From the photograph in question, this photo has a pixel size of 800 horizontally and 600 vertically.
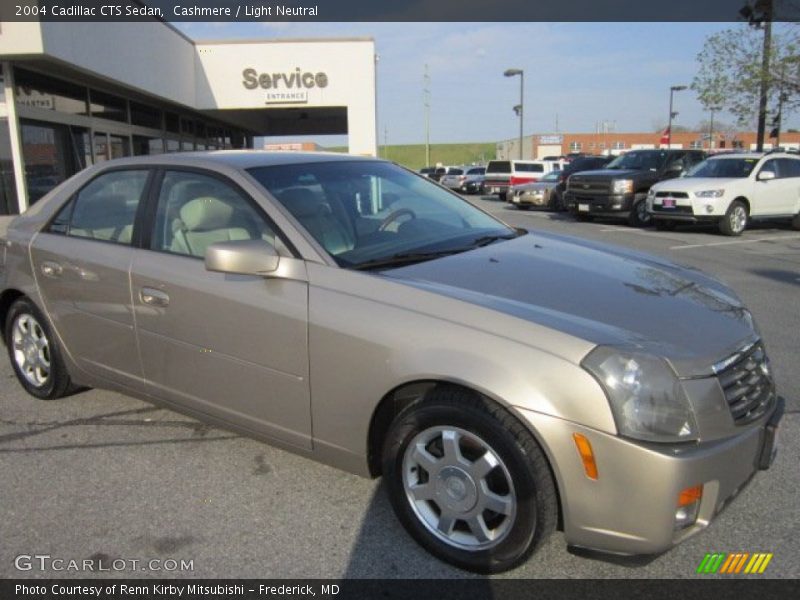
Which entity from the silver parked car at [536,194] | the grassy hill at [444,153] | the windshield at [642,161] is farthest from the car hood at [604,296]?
the grassy hill at [444,153]

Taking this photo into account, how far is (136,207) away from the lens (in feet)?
12.0

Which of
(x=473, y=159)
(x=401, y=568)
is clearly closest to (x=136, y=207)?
(x=401, y=568)

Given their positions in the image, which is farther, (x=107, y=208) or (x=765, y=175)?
(x=765, y=175)

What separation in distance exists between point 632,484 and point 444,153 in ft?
400

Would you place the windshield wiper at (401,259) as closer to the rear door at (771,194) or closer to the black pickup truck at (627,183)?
the rear door at (771,194)

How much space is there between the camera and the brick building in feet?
255

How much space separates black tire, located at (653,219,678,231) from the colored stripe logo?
14.0m

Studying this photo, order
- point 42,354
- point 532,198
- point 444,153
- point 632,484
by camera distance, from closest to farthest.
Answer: point 632,484
point 42,354
point 532,198
point 444,153

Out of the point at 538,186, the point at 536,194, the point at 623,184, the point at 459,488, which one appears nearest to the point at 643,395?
the point at 459,488

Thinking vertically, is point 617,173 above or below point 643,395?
above

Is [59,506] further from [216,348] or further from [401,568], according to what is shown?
[401,568]

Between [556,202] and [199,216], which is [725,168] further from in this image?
[199,216]

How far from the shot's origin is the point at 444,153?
12062cm

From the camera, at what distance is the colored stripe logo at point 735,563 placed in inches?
99.3
